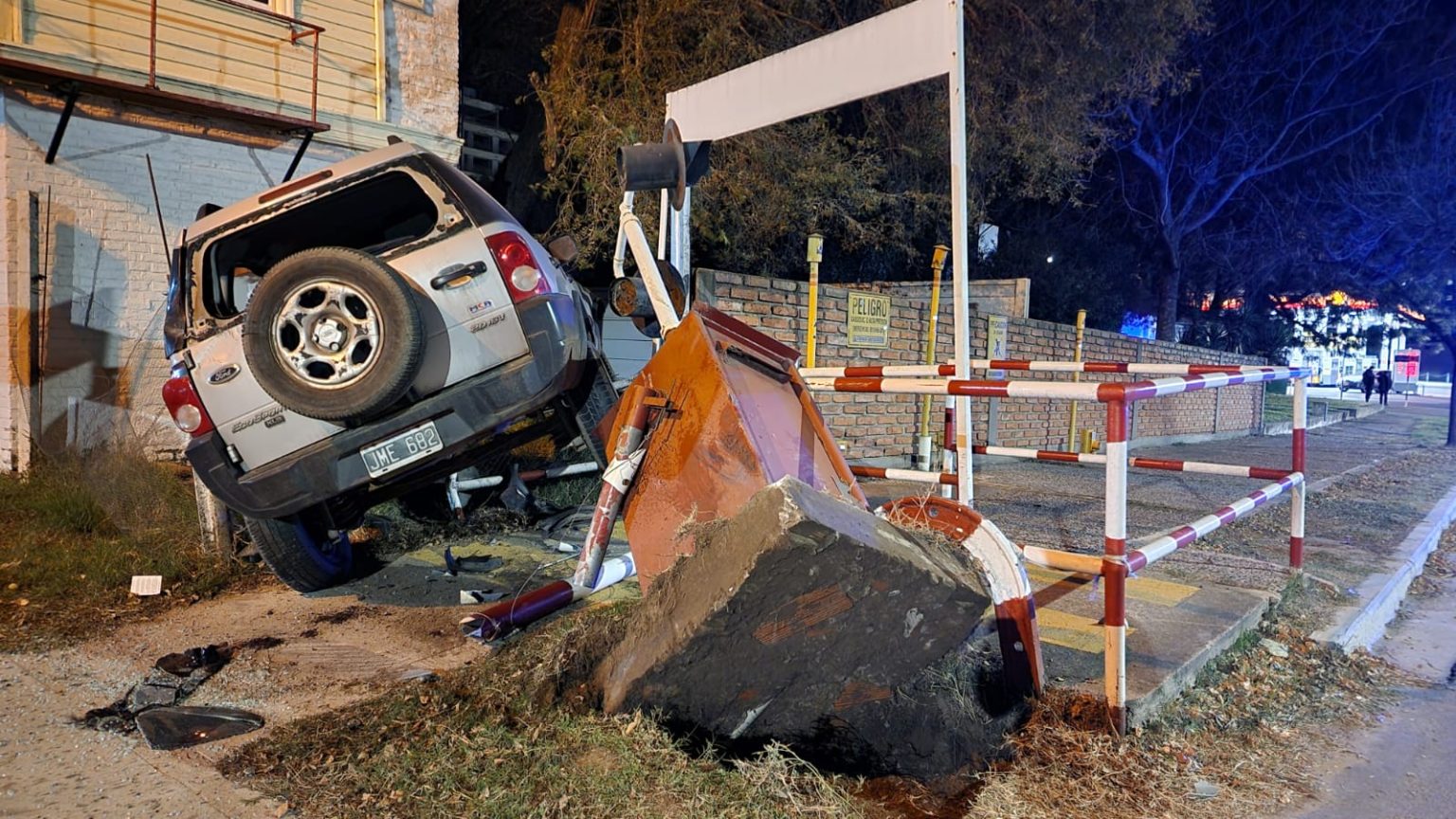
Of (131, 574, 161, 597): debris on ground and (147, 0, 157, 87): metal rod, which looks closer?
(131, 574, 161, 597): debris on ground

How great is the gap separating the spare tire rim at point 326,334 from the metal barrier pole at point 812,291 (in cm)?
496

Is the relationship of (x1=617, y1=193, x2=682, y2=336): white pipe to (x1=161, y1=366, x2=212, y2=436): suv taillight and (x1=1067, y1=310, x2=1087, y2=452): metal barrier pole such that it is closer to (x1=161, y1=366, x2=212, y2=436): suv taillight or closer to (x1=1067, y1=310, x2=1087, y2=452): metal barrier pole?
(x1=161, y1=366, x2=212, y2=436): suv taillight

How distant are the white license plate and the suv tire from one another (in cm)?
78

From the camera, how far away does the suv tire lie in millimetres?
4805

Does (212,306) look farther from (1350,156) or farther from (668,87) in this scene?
(1350,156)

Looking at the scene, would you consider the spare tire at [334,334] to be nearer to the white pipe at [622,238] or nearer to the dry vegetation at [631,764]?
the white pipe at [622,238]

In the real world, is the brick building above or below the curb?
above

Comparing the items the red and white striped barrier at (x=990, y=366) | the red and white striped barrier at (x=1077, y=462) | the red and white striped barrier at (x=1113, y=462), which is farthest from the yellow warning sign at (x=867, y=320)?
the red and white striped barrier at (x=1113, y=462)

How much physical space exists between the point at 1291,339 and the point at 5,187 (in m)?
38.0

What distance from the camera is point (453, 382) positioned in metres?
4.46

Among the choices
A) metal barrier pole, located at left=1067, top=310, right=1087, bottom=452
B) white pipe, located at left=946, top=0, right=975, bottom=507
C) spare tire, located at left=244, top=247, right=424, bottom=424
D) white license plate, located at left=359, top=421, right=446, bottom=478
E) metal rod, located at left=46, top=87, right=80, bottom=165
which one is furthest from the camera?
metal barrier pole, located at left=1067, top=310, right=1087, bottom=452

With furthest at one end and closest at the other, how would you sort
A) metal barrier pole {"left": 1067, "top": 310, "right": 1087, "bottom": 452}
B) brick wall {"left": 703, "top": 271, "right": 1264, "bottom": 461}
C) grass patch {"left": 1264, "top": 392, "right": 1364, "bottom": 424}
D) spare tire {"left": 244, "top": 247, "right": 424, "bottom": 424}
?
grass patch {"left": 1264, "top": 392, "right": 1364, "bottom": 424} → metal barrier pole {"left": 1067, "top": 310, "right": 1087, "bottom": 452} → brick wall {"left": 703, "top": 271, "right": 1264, "bottom": 461} → spare tire {"left": 244, "top": 247, "right": 424, "bottom": 424}

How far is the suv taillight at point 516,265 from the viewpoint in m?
4.53

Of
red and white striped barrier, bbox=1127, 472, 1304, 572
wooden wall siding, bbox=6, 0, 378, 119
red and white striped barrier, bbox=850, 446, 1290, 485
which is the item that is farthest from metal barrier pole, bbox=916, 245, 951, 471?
wooden wall siding, bbox=6, 0, 378, 119
